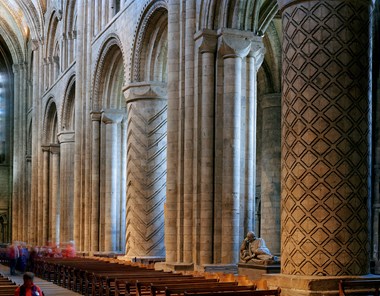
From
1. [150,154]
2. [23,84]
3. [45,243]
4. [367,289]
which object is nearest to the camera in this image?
[367,289]

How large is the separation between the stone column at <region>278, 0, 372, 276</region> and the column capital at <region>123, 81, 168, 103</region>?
37.6 ft

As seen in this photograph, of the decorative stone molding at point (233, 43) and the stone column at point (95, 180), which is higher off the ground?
the decorative stone molding at point (233, 43)

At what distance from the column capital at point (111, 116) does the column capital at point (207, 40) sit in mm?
10367

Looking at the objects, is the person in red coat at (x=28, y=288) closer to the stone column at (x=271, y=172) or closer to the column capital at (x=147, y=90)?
the column capital at (x=147, y=90)

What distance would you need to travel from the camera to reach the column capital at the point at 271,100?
1072 inches

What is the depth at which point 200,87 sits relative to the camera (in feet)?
57.4

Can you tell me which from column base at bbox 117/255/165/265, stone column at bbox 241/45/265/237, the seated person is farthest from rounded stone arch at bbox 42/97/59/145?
the seated person

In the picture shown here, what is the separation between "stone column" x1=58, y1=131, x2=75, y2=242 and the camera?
33156 mm

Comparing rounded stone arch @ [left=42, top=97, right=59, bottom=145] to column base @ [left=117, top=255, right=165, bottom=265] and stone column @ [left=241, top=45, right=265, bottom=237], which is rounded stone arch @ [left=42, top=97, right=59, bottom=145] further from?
stone column @ [left=241, top=45, right=265, bottom=237]

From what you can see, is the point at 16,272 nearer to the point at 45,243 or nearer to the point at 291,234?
the point at 45,243

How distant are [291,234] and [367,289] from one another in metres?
1.45

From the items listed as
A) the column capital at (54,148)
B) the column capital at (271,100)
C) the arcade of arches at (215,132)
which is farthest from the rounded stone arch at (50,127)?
the column capital at (271,100)

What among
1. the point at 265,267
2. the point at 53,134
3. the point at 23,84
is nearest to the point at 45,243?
the point at 53,134

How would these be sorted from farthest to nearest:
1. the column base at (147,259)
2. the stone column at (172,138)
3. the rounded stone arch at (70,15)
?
the rounded stone arch at (70,15)
the column base at (147,259)
the stone column at (172,138)
